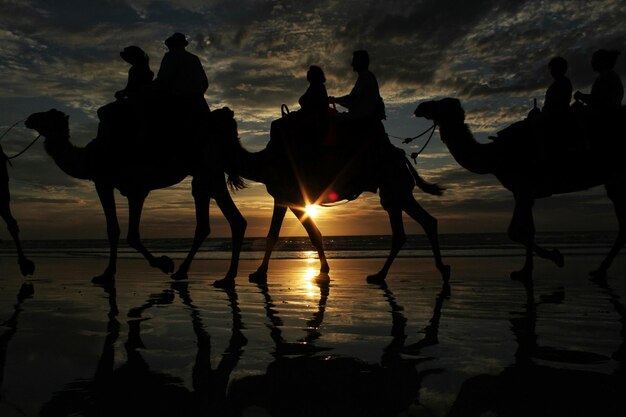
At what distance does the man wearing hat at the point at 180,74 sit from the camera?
8523 mm

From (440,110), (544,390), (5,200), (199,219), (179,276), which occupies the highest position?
(440,110)

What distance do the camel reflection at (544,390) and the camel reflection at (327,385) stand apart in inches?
11.3

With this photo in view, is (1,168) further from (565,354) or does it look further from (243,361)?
(565,354)

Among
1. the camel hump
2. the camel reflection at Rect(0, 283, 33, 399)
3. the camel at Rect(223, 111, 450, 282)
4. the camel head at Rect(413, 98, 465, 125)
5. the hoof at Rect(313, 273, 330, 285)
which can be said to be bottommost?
the camel reflection at Rect(0, 283, 33, 399)

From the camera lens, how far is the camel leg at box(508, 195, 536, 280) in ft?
29.1

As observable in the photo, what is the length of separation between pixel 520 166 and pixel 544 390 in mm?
6991

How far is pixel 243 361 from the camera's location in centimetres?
340

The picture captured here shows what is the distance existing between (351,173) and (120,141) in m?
3.41

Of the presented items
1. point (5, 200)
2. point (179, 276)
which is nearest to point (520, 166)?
point (179, 276)

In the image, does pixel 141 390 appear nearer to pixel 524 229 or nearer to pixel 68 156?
pixel 68 156

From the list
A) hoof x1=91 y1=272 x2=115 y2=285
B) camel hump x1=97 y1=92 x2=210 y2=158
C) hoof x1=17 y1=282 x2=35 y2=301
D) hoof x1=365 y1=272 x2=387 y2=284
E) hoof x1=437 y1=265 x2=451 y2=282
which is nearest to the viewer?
hoof x1=17 y1=282 x2=35 y2=301

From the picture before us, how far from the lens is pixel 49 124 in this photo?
8992mm

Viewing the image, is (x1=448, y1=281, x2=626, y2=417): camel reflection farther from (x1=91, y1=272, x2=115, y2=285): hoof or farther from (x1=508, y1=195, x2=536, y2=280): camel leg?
(x1=91, y1=272, x2=115, y2=285): hoof

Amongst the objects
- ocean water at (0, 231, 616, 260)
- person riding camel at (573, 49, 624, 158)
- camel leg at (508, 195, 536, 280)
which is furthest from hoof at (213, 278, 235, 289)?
ocean water at (0, 231, 616, 260)
